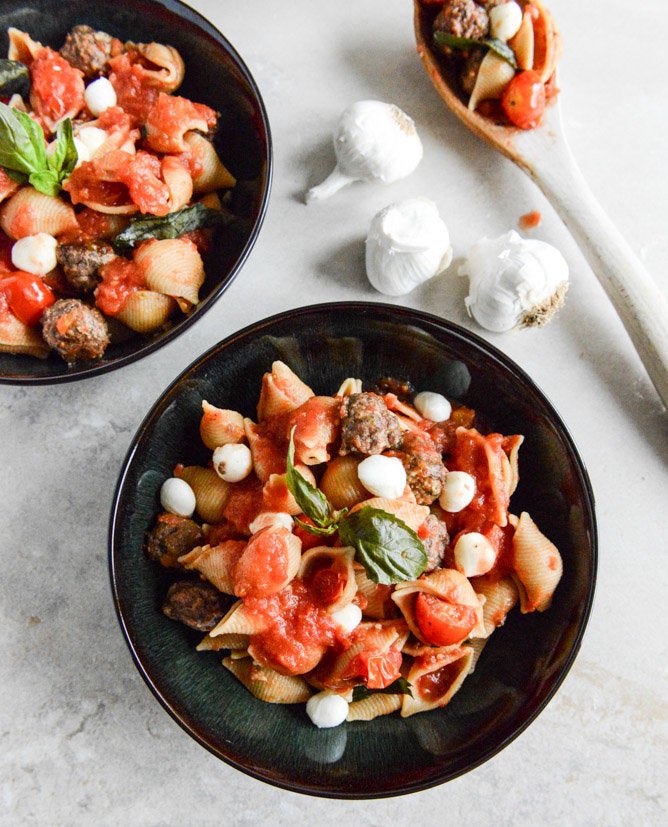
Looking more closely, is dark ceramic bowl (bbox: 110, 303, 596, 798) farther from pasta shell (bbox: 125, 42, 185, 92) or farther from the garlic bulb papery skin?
pasta shell (bbox: 125, 42, 185, 92)

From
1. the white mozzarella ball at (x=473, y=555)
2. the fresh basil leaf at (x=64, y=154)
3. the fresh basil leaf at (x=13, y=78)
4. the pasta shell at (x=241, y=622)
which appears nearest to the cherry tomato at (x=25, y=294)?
the fresh basil leaf at (x=64, y=154)

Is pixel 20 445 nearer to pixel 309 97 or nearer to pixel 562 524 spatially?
pixel 309 97

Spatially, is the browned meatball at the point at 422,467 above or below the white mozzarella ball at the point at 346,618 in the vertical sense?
above

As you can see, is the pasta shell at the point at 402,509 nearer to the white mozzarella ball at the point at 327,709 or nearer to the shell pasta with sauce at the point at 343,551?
the shell pasta with sauce at the point at 343,551

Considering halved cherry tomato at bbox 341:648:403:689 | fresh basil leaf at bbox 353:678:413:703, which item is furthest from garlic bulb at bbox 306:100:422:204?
fresh basil leaf at bbox 353:678:413:703

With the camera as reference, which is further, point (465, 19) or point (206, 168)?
point (465, 19)

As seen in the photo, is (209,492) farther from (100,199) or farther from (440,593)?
(100,199)

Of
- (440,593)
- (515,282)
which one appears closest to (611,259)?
(515,282)
